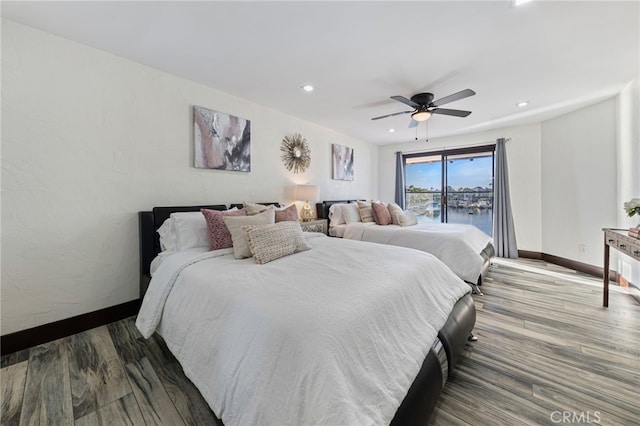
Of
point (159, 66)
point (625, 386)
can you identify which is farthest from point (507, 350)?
point (159, 66)

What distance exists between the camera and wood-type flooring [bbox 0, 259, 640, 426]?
133 cm

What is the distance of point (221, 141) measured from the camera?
9.88 feet

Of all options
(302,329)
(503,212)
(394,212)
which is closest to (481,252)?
(394,212)

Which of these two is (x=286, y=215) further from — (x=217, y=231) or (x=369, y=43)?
(x=369, y=43)

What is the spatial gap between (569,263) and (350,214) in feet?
11.7

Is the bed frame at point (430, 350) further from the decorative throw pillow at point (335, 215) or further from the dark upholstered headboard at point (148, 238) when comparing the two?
→ the decorative throw pillow at point (335, 215)

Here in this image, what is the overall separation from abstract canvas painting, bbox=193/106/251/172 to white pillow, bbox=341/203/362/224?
180 centimetres

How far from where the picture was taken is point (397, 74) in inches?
102

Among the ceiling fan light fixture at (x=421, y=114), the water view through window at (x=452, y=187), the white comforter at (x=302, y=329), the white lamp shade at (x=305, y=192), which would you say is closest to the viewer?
the white comforter at (x=302, y=329)

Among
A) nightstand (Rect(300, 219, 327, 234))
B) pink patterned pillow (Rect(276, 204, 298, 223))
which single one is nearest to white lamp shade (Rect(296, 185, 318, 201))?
nightstand (Rect(300, 219, 327, 234))

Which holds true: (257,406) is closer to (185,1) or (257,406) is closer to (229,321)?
(229,321)

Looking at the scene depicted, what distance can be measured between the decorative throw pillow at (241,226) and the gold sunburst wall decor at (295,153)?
164 centimetres

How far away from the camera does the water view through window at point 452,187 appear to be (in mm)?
5152

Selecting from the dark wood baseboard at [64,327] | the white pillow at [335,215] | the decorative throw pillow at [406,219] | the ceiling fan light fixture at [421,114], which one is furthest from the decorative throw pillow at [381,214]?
the dark wood baseboard at [64,327]
